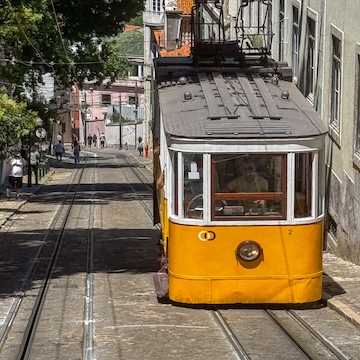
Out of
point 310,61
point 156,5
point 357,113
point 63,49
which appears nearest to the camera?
point 357,113

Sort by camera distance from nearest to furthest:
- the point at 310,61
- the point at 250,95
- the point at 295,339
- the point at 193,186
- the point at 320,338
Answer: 1. the point at 295,339
2. the point at 320,338
3. the point at 193,186
4. the point at 250,95
5. the point at 310,61

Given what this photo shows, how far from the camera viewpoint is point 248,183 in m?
13.1

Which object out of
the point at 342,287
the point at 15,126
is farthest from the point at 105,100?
the point at 342,287

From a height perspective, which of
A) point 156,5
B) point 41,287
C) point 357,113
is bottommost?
point 41,287

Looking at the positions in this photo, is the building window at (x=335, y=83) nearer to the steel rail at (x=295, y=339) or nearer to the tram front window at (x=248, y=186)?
the tram front window at (x=248, y=186)

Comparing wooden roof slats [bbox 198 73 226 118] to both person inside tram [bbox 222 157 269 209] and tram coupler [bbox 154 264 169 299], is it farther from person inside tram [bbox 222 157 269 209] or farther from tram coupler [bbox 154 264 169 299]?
tram coupler [bbox 154 264 169 299]

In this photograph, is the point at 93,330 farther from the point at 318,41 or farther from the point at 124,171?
the point at 124,171

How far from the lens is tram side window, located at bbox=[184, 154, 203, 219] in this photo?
43.1 ft

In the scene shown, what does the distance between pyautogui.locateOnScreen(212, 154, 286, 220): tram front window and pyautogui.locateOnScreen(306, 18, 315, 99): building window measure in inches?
322

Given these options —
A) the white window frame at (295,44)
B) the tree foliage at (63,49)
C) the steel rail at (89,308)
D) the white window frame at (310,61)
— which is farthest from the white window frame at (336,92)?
the tree foliage at (63,49)

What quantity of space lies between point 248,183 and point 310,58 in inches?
354

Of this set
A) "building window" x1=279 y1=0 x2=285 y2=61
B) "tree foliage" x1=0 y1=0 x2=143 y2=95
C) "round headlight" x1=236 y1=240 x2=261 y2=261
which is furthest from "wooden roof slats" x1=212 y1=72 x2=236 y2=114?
"tree foliage" x1=0 y1=0 x2=143 y2=95

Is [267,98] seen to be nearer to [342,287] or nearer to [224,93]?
[224,93]

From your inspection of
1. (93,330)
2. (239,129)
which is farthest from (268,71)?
(93,330)
